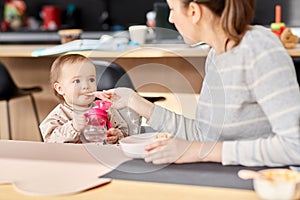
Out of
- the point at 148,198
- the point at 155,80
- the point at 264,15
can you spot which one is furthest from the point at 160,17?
the point at 148,198

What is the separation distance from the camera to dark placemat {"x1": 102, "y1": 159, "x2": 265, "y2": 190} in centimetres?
115

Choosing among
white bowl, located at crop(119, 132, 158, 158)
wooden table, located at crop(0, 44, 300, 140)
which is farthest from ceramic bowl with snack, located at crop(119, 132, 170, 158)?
wooden table, located at crop(0, 44, 300, 140)

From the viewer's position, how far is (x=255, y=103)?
1.28m

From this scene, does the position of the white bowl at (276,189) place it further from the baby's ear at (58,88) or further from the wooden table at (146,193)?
the baby's ear at (58,88)

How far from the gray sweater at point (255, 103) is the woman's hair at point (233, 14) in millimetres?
22

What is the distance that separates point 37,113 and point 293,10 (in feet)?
7.06

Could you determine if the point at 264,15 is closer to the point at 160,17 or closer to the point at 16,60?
the point at 160,17

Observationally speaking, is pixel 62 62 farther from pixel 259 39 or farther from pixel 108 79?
pixel 259 39

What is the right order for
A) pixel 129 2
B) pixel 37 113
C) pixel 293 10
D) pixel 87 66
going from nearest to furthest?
pixel 87 66, pixel 37 113, pixel 293 10, pixel 129 2

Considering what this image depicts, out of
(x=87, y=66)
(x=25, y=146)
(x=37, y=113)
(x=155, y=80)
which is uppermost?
(x=87, y=66)

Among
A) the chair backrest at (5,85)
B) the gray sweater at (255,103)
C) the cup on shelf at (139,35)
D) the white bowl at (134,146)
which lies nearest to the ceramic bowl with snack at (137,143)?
the white bowl at (134,146)

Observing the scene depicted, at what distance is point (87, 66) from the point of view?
1616 mm

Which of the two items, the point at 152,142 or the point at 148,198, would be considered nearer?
the point at 148,198

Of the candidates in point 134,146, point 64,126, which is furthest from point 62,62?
point 134,146
